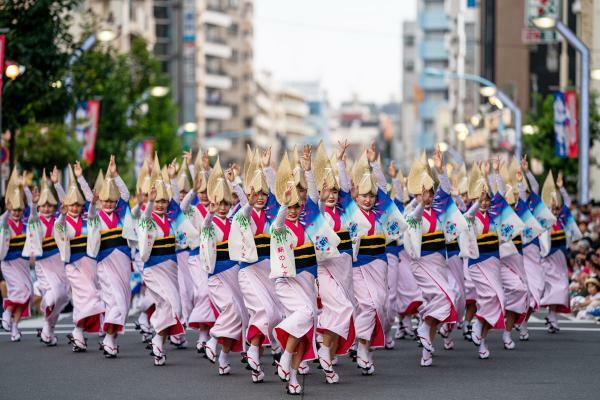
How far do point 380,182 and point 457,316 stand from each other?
1.83m

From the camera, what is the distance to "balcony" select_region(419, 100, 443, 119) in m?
137

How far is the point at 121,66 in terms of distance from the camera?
4366cm

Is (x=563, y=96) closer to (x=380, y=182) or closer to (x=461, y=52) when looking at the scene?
(x=380, y=182)

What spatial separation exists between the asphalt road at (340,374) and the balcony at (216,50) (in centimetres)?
11800

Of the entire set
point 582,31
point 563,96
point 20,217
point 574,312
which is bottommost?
point 574,312

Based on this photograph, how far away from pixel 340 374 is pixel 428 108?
124061mm

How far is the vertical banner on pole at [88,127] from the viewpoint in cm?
3419

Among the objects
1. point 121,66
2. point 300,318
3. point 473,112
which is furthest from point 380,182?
point 473,112

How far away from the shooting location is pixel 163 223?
16.8m

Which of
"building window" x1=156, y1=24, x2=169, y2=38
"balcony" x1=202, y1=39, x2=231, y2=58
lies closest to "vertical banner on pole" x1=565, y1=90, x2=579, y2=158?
"building window" x1=156, y1=24, x2=169, y2=38

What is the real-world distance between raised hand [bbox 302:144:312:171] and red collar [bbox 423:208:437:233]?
10.7 ft

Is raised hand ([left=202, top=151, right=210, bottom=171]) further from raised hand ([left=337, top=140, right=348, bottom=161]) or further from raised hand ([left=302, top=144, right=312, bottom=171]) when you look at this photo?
raised hand ([left=302, top=144, right=312, bottom=171])

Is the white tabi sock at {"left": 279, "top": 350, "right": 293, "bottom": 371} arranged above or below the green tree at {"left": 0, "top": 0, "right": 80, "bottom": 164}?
below

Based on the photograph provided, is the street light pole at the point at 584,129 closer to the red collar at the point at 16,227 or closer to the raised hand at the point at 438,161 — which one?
the raised hand at the point at 438,161
